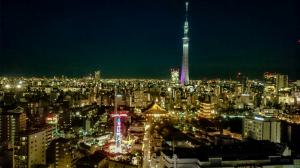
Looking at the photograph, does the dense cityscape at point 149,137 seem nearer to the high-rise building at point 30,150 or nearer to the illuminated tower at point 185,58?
the high-rise building at point 30,150

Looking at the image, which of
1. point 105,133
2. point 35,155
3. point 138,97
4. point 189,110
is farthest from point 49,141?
point 138,97

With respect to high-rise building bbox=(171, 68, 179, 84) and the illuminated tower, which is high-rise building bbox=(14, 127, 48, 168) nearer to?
the illuminated tower

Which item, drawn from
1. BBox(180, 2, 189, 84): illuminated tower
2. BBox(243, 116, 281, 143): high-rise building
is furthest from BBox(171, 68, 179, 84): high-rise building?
BBox(243, 116, 281, 143): high-rise building

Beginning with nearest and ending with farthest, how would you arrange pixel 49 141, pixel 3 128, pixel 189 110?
pixel 49 141 → pixel 3 128 → pixel 189 110

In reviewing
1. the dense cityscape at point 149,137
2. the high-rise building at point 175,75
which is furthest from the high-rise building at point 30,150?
the high-rise building at point 175,75

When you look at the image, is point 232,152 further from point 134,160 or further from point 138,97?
point 138,97
